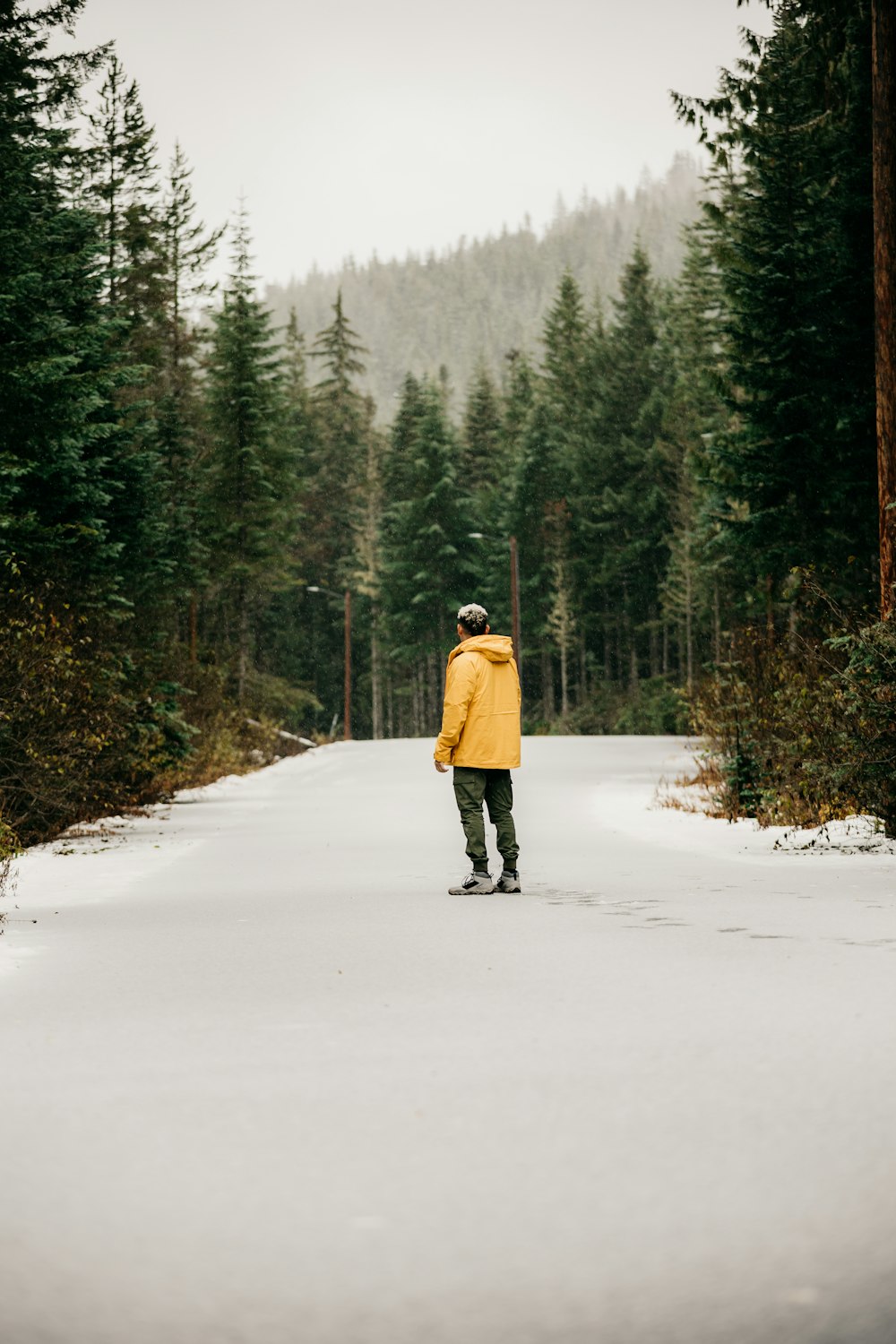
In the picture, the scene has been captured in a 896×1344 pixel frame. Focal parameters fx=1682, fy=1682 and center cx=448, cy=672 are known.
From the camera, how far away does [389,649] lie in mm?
101938

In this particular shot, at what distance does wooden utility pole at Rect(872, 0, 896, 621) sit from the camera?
18.5 m

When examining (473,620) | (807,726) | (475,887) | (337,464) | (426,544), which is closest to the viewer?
(475,887)

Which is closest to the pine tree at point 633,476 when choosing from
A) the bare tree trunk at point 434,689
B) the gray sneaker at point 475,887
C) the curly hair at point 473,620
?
the bare tree trunk at point 434,689

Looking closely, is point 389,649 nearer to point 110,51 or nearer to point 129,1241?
point 110,51

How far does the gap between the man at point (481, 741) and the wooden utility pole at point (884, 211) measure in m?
7.34

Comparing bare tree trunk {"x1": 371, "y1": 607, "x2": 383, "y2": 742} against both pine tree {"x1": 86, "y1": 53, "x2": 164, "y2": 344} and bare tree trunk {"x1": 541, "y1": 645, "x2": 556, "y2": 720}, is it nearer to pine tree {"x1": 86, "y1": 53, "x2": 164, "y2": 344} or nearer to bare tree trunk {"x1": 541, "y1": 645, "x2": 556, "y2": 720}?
bare tree trunk {"x1": 541, "y1": 645, "x2": 556, "y2": 720}

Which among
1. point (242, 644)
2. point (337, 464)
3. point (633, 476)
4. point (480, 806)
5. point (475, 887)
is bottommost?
point (475, 887)

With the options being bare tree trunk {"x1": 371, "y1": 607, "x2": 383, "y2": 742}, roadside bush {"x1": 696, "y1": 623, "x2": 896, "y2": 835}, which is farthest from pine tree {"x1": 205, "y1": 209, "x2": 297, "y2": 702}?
roadside bush {"x1": 696, "y1": 623, "x2": 896, "y2": 835}

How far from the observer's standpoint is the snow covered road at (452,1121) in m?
4.03

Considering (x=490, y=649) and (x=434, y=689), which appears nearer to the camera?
(x=490, y=649)

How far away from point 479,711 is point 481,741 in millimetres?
225

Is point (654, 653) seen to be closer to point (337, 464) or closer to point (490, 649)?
point (337, 464)

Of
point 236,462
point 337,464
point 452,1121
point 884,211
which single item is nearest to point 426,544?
point 337,464

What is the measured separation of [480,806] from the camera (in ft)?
41.7
